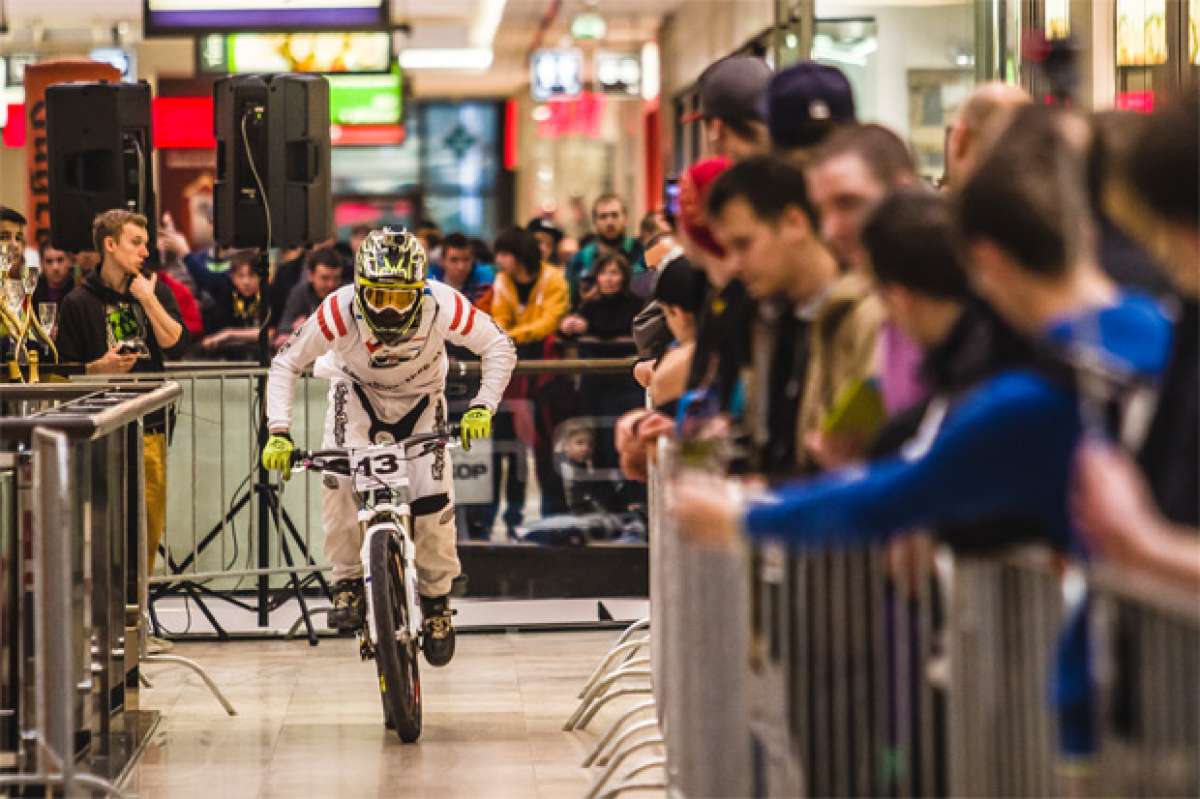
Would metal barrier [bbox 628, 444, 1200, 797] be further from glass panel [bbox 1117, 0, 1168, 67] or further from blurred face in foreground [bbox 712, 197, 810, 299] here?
glass panel [bbox 1117, 0, 1168, 67]

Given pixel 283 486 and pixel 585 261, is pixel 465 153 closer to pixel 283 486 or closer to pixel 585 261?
pixel 585 261

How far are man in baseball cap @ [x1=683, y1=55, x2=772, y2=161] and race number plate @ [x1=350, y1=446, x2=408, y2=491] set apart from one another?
2.22 meters

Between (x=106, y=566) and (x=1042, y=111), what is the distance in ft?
12.3

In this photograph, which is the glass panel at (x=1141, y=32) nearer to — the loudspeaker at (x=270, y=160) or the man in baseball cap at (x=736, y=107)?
the man in baseball cap at (x=736, y=107)

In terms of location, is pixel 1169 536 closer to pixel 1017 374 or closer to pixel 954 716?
pixel 1017 374

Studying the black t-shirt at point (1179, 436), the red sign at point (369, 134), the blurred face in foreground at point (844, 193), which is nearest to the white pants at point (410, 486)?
the blurred face in foreground at point (844, 193)

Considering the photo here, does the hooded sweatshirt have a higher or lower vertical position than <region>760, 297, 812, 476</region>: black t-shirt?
higher

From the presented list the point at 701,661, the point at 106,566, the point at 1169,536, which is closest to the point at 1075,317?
the point at 1169,536

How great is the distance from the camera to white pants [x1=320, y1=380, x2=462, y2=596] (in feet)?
24.1

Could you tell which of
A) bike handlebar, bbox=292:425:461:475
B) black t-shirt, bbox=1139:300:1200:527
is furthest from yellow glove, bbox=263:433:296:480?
black t-shirt, bbox=1139:300:1200:527

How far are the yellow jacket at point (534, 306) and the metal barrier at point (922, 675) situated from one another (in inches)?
331

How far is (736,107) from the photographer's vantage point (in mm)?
5117

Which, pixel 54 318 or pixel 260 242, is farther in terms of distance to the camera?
pixel 260 242

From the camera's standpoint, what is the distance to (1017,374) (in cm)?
274
